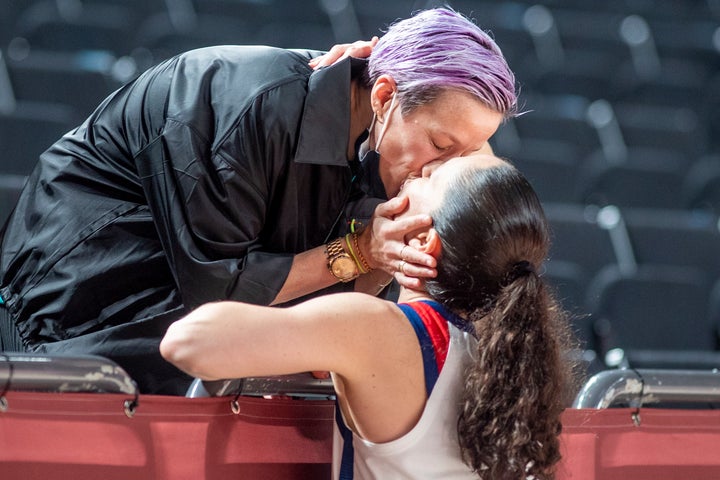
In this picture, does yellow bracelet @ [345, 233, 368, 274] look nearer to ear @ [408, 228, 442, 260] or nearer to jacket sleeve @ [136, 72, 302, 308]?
jacket sleeve @ [136, 72, 302, 308]

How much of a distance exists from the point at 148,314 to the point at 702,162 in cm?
307

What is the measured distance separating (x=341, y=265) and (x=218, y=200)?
0.21 m

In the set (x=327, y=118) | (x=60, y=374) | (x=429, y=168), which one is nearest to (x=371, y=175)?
(x=327, y=118)

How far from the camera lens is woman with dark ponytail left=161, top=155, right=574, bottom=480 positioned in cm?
112

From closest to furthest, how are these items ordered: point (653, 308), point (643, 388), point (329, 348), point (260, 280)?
1. point (329, 348)
2. point (643, 388)
3. point (260, 280)
4. point (653, 308)

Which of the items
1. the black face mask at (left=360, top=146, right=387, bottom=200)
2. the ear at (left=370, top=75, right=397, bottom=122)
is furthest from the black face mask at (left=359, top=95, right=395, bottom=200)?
the ear at (left=370, top=75, right=397, bottom=122)

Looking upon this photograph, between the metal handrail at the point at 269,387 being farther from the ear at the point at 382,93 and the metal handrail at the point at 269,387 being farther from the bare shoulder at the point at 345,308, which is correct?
the ear at the point at 382,93

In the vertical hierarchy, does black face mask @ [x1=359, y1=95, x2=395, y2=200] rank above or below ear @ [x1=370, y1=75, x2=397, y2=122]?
below

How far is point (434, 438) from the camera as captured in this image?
3.96 ft

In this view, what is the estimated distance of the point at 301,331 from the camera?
1.11m

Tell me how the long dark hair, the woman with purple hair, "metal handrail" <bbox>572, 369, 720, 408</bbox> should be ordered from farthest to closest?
1. the woman with purple hair
2. "metal handrail" <bbox>572, 369, 720, 408</bbox>
3. the long dark hair

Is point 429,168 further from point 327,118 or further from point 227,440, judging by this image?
point 227,440

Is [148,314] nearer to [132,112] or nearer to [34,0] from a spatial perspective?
[132,112]

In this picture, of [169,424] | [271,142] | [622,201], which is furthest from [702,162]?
[169,424]
